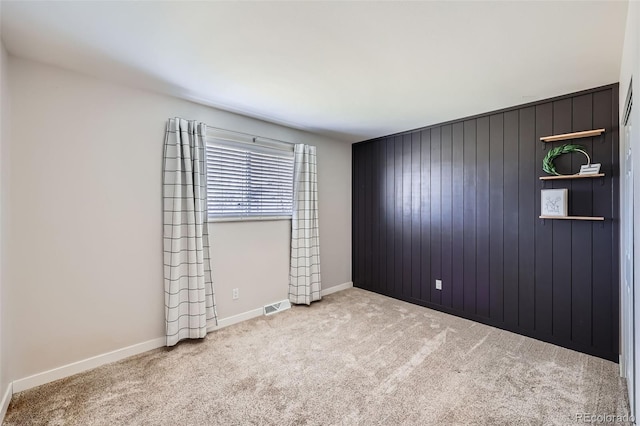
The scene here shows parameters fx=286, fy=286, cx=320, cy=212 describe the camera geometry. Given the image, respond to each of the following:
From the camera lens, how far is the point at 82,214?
7.49 feet

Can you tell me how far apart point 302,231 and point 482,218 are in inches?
84.8

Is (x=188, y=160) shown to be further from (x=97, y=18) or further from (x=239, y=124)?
(x=97, y=18)

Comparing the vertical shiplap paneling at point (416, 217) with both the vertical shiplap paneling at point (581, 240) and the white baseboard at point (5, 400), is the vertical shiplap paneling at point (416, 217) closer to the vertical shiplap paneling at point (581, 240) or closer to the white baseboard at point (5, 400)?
the vertical shiplap paneling at point (581, 240)

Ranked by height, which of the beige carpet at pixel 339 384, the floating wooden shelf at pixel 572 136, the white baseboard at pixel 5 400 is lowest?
the beige carpet at pixel 339 384

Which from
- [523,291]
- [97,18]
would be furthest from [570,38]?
[97,18]

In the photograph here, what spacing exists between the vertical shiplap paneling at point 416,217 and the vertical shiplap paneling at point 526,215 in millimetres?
1100

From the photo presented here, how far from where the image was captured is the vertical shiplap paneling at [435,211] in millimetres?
3592

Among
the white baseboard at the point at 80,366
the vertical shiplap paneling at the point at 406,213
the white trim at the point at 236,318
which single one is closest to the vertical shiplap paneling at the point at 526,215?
the vertical shiplap paneling at the point at 406,213

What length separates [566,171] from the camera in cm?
266

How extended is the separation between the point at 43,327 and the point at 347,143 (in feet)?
13.2

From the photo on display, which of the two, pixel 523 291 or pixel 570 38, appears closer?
pixel 570 38

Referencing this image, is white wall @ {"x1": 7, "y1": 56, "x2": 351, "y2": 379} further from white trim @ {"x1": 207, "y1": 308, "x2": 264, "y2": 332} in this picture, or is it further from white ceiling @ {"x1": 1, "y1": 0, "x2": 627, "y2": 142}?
white trim @ {"x1": 207, "y1": 308, "x2": 264, "y2": 332}

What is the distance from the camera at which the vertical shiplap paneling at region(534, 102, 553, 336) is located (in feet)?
9.09

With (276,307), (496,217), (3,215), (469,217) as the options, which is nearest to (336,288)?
(276,307)
